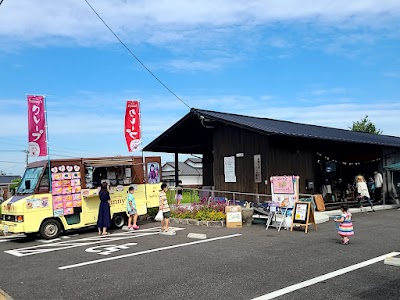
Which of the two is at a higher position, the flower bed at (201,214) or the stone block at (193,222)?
the flower bed at (201,214)

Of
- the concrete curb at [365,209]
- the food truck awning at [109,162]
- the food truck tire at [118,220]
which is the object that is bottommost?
the concrete curb at [365,209]

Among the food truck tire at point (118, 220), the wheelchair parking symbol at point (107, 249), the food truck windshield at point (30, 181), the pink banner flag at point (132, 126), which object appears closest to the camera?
the wheelchair parking symbol at point (107, 249)

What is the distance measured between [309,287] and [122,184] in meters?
8.95

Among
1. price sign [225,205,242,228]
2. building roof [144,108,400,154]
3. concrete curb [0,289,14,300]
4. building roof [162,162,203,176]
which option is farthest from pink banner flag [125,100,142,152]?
building roof [162,162,203,176]

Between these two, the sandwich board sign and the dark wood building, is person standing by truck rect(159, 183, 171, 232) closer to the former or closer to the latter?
the sandwich board sign

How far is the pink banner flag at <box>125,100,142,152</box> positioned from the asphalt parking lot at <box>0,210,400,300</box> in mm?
4728

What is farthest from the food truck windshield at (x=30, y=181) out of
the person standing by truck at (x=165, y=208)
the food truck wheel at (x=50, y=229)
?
the person standing by truck at (x=165, y=208)

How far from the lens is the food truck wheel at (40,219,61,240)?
1140 centimetres

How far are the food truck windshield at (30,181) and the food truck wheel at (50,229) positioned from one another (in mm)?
1062

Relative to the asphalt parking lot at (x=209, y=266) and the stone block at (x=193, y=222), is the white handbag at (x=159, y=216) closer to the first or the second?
the stone block at (x=193, y=222)

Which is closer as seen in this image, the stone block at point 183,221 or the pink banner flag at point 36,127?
the pink banner flag at point 36,127

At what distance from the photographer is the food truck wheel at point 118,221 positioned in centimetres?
1313

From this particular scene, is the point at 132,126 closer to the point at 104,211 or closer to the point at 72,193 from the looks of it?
the point at 72,193

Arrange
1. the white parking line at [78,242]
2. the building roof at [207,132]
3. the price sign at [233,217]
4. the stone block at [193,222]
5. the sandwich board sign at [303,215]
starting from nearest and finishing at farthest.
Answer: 1. the white parking line at [78,242]
2. the sandwich board sign at [303,215]
3. the price sign at [233,217]
4. the stone block at [193,222]
5. the building roof at [207,132]
